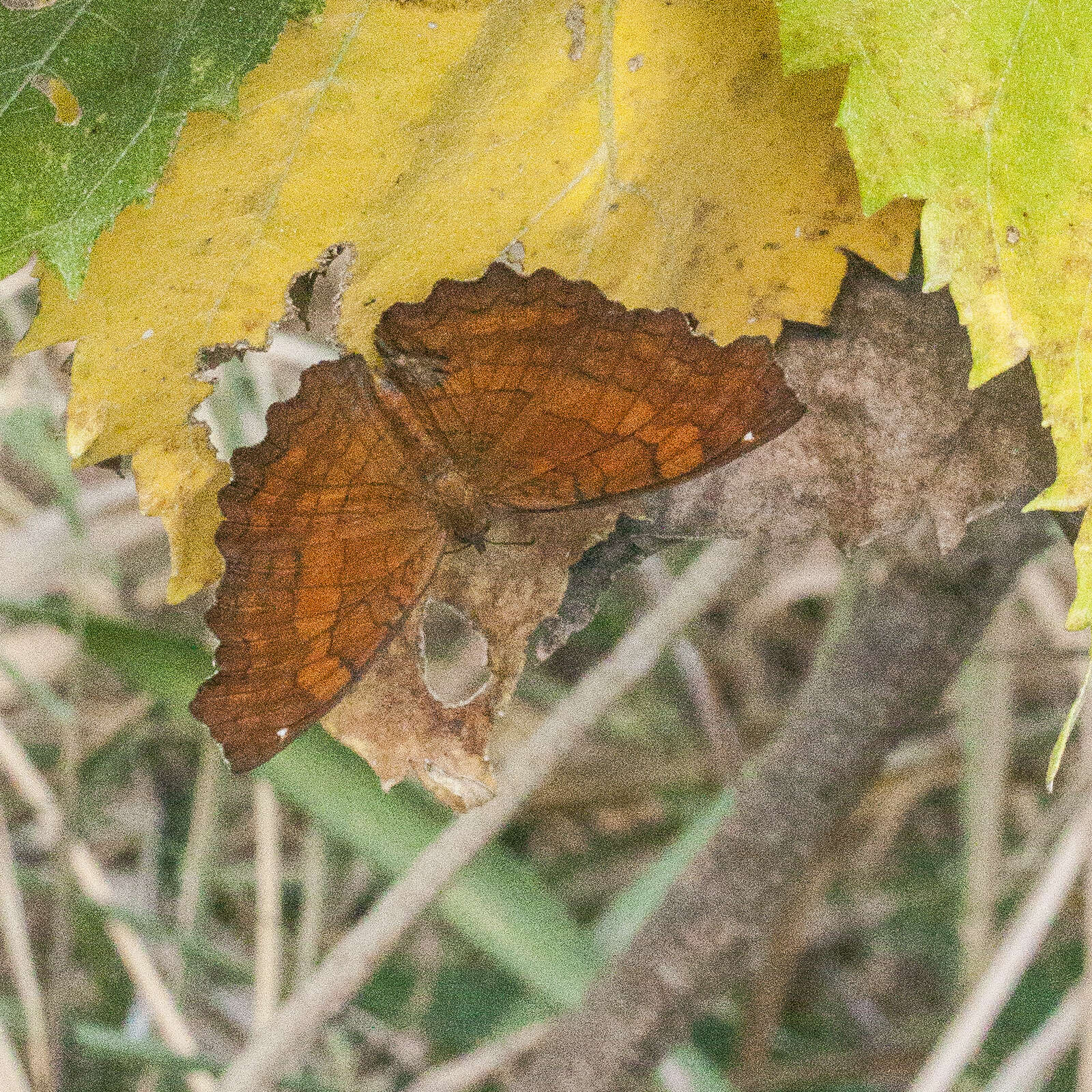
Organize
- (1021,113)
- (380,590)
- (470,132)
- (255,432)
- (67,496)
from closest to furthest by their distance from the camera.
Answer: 1. (1021,113)
2. (470,132)
3. (380,590)
4. (255,432)
5. (67,496)

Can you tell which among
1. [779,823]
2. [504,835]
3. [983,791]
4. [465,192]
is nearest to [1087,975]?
[779,823]

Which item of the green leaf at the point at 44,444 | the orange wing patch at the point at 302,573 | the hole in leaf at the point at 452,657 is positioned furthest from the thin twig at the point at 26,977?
the orange wing patch at the point at 302,573

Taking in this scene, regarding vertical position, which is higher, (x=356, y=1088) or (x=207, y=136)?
(x=207, y=136)

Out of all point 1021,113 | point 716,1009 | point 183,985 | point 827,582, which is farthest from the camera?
point 827,582

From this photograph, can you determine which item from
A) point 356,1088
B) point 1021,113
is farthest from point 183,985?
point 1021,113

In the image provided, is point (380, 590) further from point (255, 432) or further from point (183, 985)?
point (183, 985)

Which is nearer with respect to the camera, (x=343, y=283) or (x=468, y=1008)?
(x=343, y=283)

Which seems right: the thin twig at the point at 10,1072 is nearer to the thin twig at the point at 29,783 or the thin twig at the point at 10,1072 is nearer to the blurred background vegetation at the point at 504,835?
the blurred background vegetation at the point at 504,835
